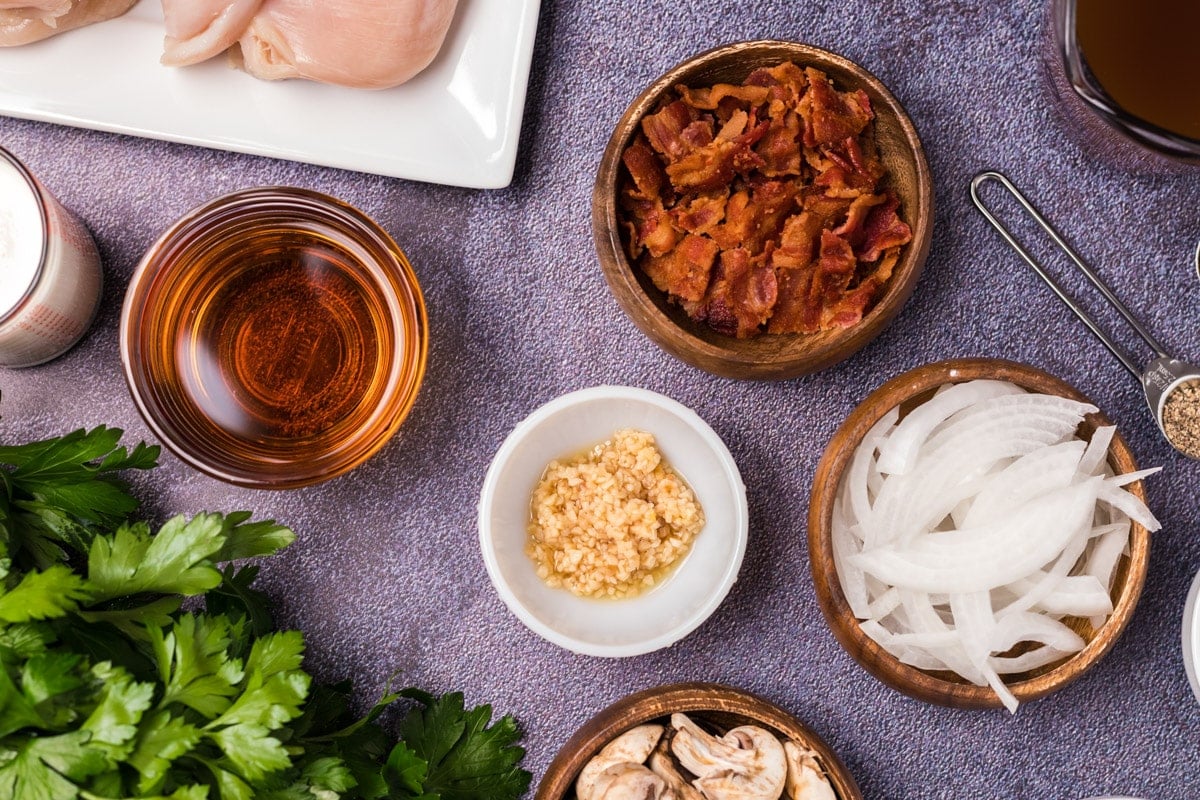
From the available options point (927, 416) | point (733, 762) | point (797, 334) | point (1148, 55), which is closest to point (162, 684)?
point (733, 762)

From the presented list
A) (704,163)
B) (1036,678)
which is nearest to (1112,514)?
(1036,678)

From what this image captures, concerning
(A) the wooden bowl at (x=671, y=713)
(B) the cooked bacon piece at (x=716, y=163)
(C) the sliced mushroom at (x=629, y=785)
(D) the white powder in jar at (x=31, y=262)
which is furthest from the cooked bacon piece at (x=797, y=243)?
(D) the white powder in jar at (x=31, y=262)

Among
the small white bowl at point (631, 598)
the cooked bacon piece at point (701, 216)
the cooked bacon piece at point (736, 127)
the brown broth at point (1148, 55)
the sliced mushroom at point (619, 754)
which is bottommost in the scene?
the sliced mushroom at point (619, 754)

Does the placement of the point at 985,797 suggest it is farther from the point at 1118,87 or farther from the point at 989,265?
the point at 1118,87

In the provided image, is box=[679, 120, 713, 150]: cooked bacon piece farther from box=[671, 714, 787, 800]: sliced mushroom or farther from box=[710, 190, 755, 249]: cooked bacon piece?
box=[671, 714, 787, 800]: sliced mushroom

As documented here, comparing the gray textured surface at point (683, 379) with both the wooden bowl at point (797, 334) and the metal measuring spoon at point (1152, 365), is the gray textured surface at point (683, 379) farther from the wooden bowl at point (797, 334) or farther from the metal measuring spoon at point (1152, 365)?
the wooden bowl at point (797, 334)

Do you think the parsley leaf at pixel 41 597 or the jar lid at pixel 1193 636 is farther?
the jar lid at pixel 1193 636

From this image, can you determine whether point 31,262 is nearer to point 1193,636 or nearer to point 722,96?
point 722,96
